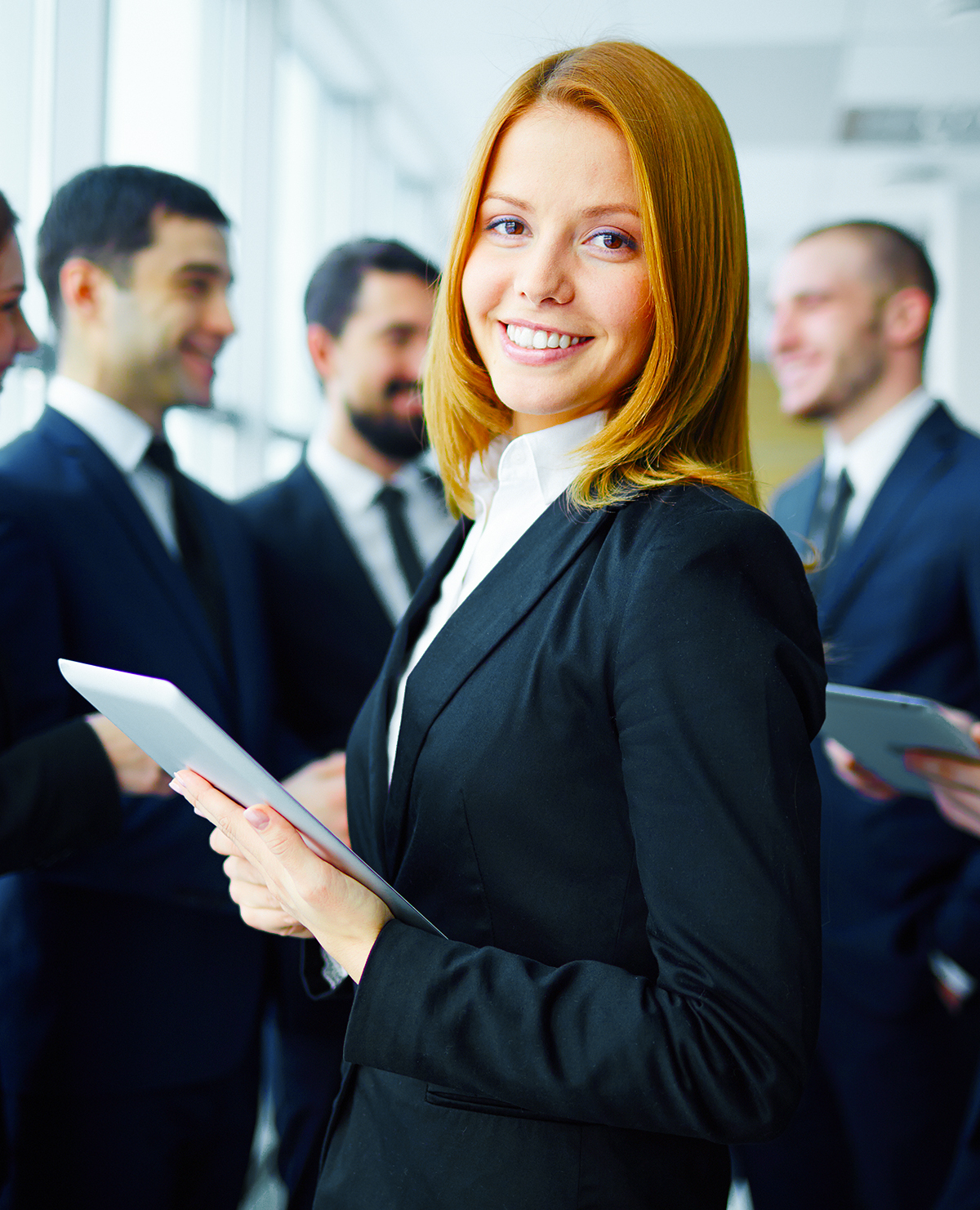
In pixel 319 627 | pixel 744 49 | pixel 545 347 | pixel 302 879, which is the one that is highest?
pixel 744 49

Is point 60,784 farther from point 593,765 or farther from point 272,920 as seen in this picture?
point 593,765

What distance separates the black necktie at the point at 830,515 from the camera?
2.52 m

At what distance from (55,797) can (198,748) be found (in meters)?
0.69

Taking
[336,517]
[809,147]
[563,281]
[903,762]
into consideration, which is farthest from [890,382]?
[809,147]

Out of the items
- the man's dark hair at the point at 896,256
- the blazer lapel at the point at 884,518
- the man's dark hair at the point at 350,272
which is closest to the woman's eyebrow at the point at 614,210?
the blazer lapel at the point at 884,518

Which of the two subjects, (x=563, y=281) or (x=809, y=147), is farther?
(x=809, y=147)

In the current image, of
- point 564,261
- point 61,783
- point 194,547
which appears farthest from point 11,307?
point 564,261

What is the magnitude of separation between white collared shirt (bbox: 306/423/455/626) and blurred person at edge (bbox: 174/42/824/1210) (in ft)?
4.24

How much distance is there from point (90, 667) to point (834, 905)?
1.89 meters

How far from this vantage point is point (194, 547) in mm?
1933

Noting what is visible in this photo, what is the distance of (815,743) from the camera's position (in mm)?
2301

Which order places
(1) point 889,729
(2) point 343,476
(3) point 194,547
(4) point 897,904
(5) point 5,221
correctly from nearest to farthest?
(5) point 5,221, (1) point 889,729, (3) point 194,547, (4) point 897,904, (2) point 343,476

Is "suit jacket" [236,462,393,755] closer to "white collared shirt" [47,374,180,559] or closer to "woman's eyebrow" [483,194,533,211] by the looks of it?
"white collared shirt" [47,374,180,559]

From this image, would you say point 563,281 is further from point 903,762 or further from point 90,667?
point 903,762
